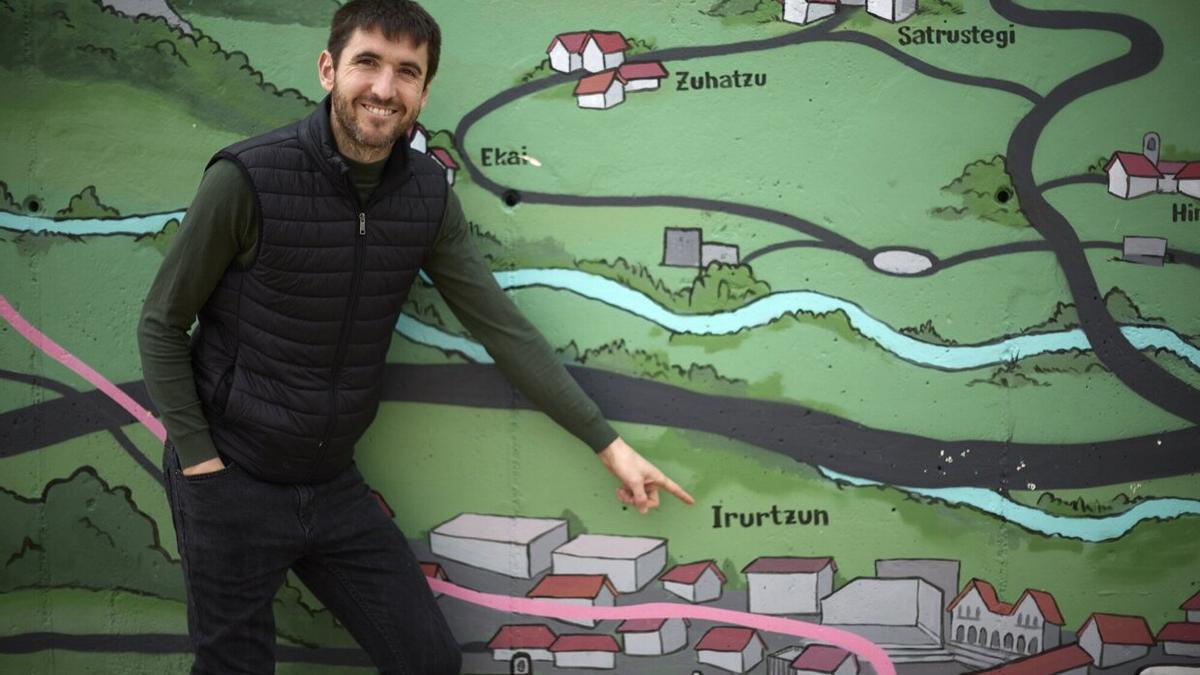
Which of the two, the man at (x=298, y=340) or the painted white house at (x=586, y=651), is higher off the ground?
the man at (x=298, y=340)

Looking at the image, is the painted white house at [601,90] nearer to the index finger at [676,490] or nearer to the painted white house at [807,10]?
the painted white house at [807,10]

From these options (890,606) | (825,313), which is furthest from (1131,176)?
(890,606)

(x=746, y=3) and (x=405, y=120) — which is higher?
(x=746, y=3)

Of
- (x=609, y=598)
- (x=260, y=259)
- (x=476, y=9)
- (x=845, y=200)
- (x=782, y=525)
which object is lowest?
(x=609, y=598)

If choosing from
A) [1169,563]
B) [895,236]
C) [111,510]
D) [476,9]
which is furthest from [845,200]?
[111,510]

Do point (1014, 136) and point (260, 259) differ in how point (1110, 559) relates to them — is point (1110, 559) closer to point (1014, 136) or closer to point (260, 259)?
point (1014, 136)

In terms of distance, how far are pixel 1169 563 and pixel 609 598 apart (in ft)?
5.65

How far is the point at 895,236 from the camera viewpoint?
3184mm

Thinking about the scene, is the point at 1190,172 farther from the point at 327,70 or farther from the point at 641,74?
the point at 327,70

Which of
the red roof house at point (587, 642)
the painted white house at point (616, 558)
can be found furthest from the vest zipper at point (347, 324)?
the red roof house at point (587, 642)

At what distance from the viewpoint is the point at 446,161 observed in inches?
127

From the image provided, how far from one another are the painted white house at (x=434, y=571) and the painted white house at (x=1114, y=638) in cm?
197

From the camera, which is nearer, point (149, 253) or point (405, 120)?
point (405, 120)

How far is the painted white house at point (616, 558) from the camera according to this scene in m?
3.25
